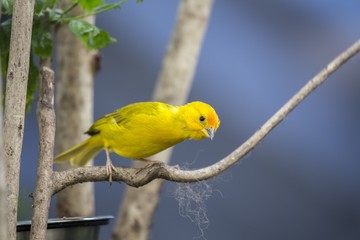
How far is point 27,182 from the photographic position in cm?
448

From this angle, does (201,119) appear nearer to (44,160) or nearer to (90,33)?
(90,33)

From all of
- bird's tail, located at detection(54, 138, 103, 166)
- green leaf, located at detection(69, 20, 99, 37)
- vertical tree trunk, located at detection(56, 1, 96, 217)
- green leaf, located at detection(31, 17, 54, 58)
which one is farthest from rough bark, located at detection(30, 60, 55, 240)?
vertical tree trunk, located at detection(56, 1, 96, 217)

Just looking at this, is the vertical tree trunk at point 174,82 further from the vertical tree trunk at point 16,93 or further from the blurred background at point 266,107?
the vertical tree trunk at point 16,93

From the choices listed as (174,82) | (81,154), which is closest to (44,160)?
(81,154)

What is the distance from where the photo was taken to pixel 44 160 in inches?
77.5

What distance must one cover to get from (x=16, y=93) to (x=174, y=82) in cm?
231

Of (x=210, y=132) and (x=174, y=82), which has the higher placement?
(x=174, y=82)

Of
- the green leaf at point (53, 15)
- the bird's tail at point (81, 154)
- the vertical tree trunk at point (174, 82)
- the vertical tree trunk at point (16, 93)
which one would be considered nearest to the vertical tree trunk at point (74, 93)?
the vertical tree trunk at point (174, 82)

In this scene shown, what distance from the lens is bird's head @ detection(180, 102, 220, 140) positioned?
2.73 metres

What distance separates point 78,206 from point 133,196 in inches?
18.0

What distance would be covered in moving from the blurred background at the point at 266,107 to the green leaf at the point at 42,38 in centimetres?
253

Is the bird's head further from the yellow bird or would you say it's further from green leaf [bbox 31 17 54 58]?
green leaf [bbox 31 17 54 58]

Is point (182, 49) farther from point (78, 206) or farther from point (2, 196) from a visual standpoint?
point (2, 196)

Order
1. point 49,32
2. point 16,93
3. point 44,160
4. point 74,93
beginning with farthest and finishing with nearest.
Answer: point 74,93 → point 49,32 → point 44,160 → point 16,93
